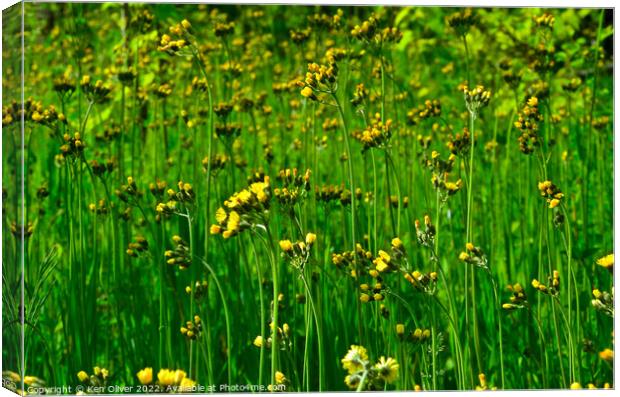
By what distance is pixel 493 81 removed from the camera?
14.6 feet

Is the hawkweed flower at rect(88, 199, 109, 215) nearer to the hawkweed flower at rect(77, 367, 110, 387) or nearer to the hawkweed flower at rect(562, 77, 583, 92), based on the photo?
the hawkweed flower at rect(77, 367, 110, 387)

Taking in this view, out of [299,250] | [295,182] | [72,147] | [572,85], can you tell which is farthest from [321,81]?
[572,85]

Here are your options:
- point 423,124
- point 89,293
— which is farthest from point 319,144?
point 89,293

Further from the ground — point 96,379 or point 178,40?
point 178,40

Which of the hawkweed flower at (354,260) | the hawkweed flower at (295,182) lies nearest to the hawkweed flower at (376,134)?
the hawkweed flower at (295,182)

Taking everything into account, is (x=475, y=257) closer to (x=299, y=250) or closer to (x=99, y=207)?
(x=299, y=250)

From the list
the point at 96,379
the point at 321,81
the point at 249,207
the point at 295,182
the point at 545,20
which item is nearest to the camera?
the point at 249,207

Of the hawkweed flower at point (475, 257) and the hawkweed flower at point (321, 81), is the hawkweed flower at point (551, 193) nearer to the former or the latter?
the hawkweed flower at point (475, 257)

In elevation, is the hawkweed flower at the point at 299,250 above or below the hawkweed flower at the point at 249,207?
below

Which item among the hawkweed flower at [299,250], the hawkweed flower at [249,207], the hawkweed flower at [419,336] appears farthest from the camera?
the hawkweed flower at [419,336]

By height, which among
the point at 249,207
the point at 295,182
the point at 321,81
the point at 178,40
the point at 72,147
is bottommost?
the point at 249,207

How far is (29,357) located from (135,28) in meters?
1.38

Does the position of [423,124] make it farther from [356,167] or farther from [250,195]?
[250,195]

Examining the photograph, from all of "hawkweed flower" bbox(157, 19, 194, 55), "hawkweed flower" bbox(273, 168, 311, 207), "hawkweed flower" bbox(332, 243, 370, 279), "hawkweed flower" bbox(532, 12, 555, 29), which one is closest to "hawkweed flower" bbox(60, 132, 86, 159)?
"hawkweed flower" bbox(157, 19, 194, 55)
